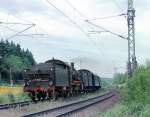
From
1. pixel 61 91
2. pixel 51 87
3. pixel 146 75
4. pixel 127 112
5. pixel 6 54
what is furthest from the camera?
pixel 6 54

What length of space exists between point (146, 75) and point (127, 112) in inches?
215

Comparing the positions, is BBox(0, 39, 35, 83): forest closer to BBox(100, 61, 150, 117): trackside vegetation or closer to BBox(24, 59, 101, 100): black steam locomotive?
BBox(24, 59, 101, 100): black steam locomotive

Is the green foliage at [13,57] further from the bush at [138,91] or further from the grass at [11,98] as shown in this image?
the bush at [138,91]

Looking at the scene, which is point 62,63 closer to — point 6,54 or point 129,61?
point 129,61

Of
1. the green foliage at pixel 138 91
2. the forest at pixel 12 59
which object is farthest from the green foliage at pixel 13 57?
the green foliage at pixel 138 91

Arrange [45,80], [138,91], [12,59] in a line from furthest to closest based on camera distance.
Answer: [12,59] < [45,80] < [138,91]

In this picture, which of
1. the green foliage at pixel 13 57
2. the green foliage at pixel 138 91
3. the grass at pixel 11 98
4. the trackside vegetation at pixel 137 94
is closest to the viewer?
the trackside vegetation at pixel 137 94

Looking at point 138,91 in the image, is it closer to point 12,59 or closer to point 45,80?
point 45,80

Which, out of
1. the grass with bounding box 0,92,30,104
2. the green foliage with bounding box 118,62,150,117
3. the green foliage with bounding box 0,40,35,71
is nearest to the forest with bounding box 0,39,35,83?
the green foliage with bounding box 0,40,35,71

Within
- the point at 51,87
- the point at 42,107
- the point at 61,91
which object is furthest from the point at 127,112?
the point at 61,91

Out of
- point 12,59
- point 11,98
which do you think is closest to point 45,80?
point 11,98

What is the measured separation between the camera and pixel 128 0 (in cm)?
4169

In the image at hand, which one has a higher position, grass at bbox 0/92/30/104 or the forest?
the forest

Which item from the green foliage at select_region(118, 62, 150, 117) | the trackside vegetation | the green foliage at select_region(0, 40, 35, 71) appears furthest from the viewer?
the green foliage at select_region(0, 40, 35, 71)
